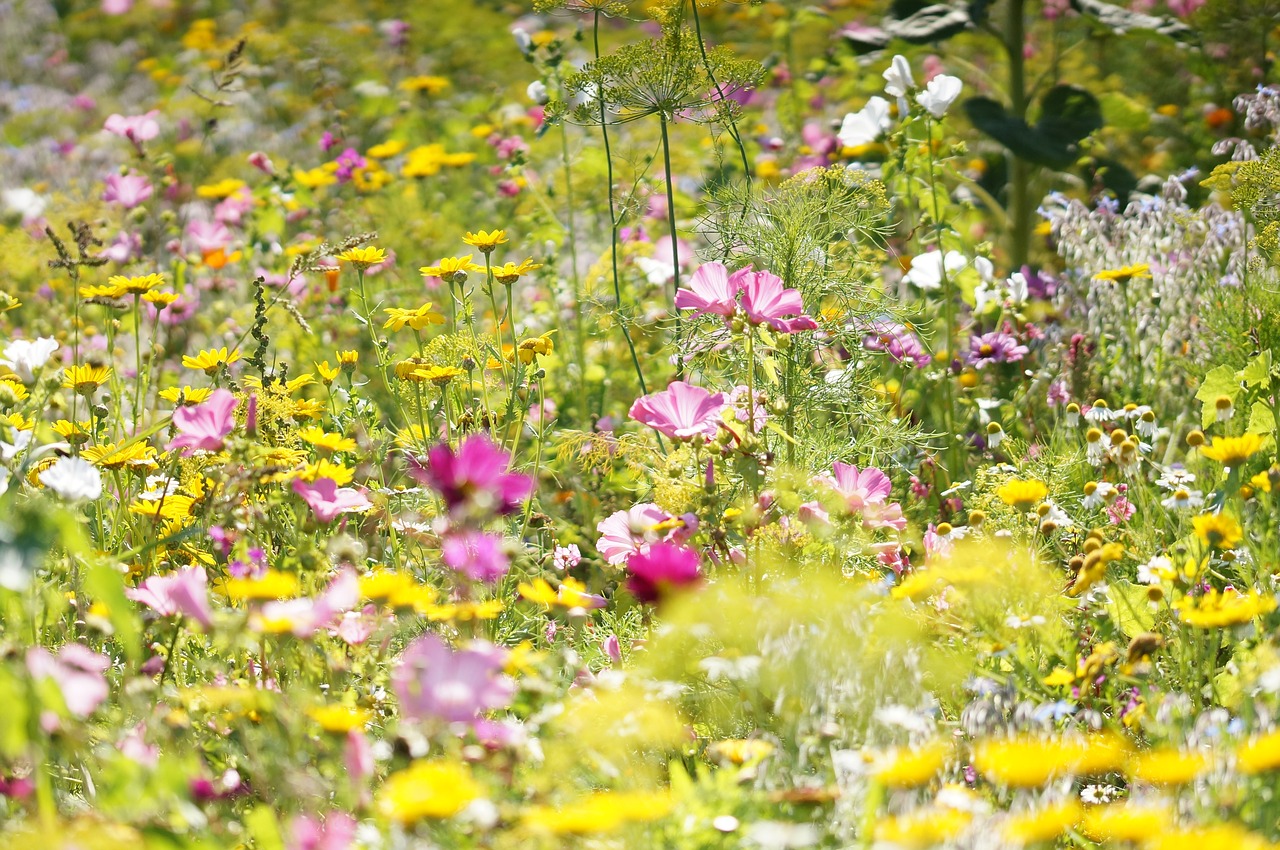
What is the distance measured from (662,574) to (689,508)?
0.88 ft

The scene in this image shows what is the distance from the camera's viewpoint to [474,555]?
1417 mm

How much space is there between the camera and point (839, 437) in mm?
2098

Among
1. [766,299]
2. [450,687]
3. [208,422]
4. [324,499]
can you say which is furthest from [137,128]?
[450,687]

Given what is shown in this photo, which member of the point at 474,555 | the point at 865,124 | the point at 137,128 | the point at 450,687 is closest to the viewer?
the point at 450,687

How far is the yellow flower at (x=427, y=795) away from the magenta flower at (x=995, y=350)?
5.91 ft

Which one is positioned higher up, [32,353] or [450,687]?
[450,687]

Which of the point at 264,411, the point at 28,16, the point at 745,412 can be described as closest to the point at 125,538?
the point at 264,411

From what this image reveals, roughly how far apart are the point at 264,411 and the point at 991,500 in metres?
1.18

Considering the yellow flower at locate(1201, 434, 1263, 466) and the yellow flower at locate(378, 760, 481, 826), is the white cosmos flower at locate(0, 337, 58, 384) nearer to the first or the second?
the yellow flower at locate(378, 760, 481, 826)

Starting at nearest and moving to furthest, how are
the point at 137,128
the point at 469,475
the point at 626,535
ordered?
the point at 469,475 → the point at 626,535 → the point at 137,128

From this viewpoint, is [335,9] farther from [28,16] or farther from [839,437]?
[839,437]

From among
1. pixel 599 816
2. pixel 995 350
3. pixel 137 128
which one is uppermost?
pixel 599 816

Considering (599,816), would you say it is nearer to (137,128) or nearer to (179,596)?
(179,596)

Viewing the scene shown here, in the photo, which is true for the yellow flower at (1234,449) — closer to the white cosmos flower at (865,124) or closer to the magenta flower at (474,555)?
the magenta flower at (474,555)
